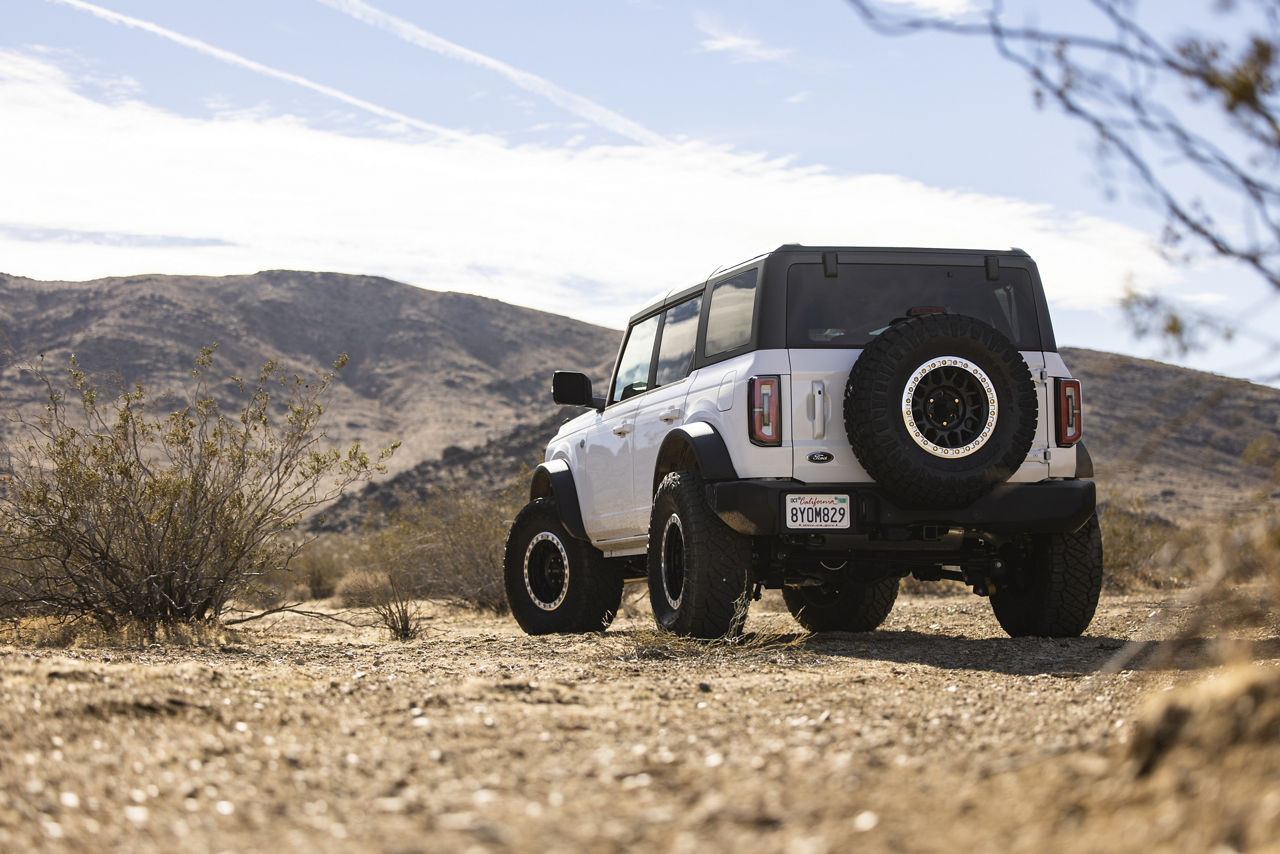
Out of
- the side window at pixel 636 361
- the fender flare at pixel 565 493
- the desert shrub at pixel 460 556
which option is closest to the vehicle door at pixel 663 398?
the side window at pixel 636 361

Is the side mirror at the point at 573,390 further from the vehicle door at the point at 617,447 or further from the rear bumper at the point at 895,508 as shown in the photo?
the rear bumper at the point at 895,508

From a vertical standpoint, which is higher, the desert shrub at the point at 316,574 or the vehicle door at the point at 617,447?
the vehicle door at the point at 617,447

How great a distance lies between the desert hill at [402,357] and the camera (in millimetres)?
40241

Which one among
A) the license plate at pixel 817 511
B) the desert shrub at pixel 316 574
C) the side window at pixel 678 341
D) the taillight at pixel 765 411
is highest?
the side window at pixel 678 341

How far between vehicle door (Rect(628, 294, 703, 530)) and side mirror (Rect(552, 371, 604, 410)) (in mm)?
926

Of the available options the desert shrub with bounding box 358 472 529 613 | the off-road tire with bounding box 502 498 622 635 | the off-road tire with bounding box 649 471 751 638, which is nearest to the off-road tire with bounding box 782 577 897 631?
the off-road tire with bounding box 502 498 622 635

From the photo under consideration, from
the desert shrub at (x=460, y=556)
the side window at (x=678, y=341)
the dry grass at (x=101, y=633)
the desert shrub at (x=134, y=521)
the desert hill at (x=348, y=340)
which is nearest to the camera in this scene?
the side window at (x=678, y=341)

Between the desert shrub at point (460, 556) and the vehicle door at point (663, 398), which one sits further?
the desert shrub at point (460, 556)

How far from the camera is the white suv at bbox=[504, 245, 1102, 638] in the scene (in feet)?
22.1

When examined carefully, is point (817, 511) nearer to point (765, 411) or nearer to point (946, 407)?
point (765, 411)

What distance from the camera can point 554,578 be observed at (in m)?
9.90

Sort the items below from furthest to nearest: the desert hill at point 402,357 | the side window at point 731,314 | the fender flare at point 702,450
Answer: the desert hill at point 402,357 < the side window at point 731,314 < the fender flare at point 702,450

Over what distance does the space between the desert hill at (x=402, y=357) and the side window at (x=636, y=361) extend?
1001 inches

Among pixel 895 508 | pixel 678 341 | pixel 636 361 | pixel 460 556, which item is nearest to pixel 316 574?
pixel 460 556
